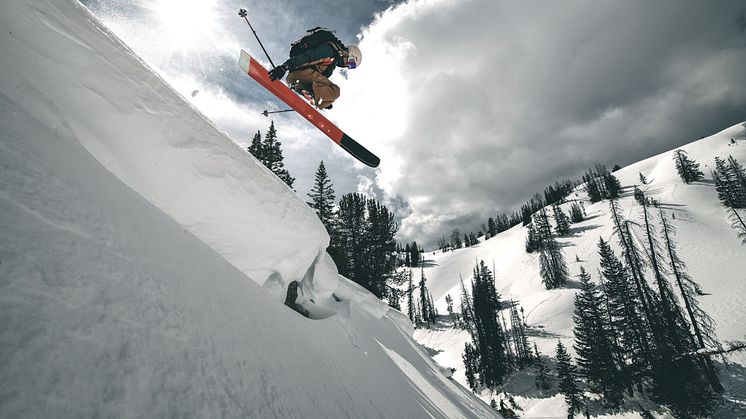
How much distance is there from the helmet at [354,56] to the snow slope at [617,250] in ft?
132

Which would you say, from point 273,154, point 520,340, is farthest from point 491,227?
point 273,154

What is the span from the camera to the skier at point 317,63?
5453 mm

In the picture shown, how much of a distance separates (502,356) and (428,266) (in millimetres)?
59064

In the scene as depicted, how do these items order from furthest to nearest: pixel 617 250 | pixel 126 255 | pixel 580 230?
pixel 580 230
pixel 617 250
pixel 126 255

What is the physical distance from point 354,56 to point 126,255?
5.90m

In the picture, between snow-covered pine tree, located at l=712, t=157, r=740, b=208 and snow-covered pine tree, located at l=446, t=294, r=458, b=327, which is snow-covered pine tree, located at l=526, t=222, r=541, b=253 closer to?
snow-covered pine tree, located at l=446, t=294, r=458, b=327

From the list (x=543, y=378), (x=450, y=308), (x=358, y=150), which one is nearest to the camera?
(x=358, y=150)

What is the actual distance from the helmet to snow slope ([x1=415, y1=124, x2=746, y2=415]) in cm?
4013

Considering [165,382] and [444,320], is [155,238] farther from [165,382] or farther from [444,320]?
[444,320]

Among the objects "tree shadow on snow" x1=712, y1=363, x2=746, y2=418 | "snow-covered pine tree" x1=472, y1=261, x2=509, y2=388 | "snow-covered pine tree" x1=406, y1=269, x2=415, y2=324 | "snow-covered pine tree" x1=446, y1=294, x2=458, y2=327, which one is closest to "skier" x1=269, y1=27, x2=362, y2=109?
"snow-covered pine tree" x1=406, y1=269, x2=415, y2=324

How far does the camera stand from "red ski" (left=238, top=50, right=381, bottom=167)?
6.65m

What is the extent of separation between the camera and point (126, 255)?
4.14 ft

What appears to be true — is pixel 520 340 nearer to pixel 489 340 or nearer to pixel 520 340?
pixel 520 340

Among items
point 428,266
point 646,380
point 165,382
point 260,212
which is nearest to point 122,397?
point 165,382
